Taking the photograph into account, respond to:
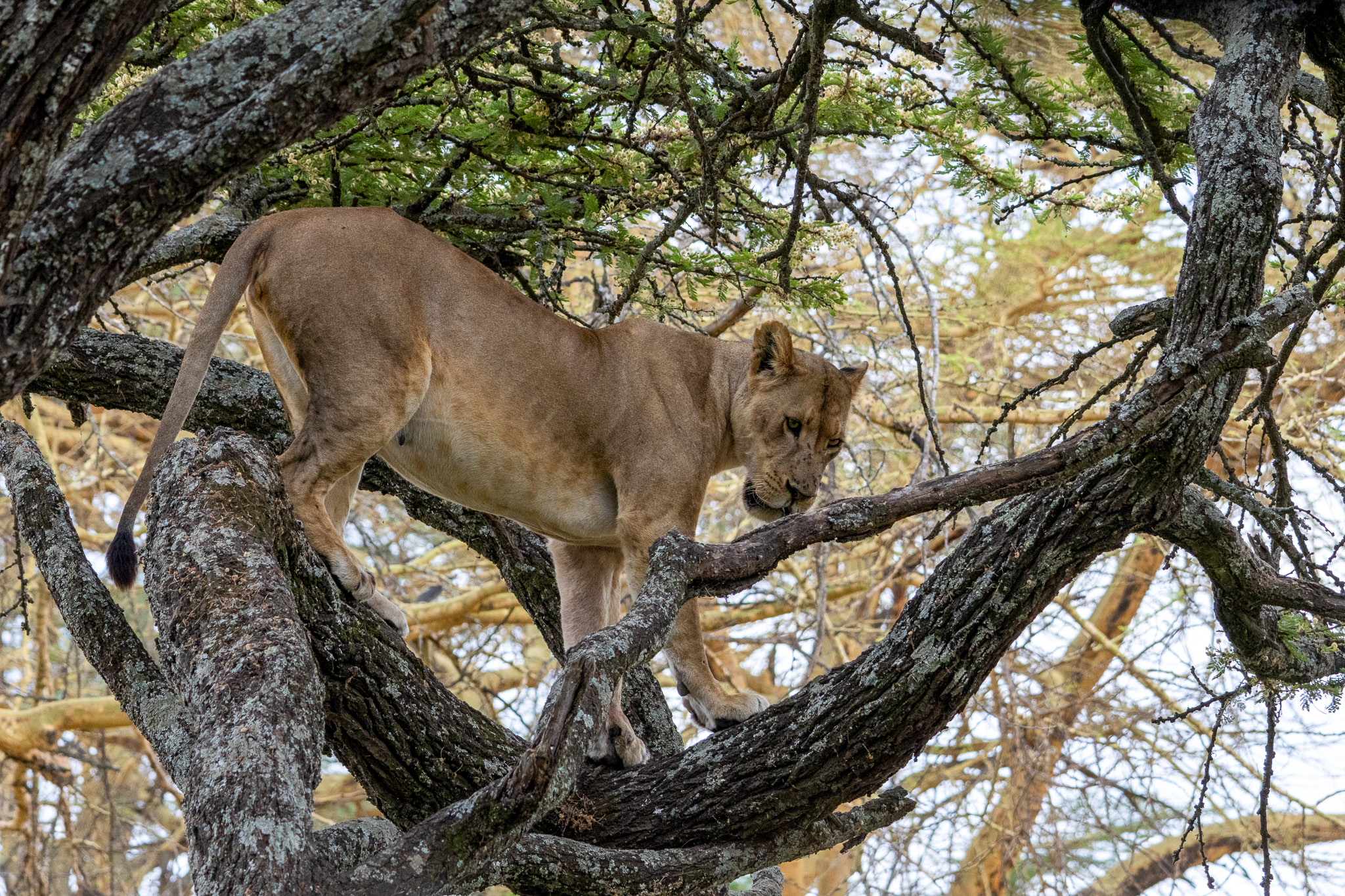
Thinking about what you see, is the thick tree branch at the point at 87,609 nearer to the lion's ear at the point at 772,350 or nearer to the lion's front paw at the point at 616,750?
the lion's front paw at the point at 616,750

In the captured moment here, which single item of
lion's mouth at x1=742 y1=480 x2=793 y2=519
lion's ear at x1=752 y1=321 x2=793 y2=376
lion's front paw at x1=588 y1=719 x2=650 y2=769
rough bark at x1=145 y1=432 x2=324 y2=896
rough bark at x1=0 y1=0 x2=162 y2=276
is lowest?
rough bark at x1=145 y1=432 x2=324 y2=896

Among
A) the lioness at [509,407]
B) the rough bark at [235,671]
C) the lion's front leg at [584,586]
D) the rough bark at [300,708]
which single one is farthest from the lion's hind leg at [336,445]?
the lion's front leg at [584,586]

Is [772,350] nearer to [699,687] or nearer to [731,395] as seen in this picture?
[731,395]

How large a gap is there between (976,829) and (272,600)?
7517 millimetres

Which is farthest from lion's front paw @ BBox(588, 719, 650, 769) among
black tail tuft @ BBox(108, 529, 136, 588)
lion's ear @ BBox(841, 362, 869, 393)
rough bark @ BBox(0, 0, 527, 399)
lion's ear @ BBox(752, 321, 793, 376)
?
rough bark @ BBox(0, 0, 527, 399)

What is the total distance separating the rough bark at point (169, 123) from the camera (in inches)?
75.2

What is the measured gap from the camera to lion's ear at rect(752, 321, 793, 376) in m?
4.83

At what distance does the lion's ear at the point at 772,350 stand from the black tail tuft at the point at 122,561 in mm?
2359

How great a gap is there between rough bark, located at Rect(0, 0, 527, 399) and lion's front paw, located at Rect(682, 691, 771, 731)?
2715 mm

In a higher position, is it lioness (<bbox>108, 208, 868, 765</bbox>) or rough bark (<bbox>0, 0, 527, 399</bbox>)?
lioness (<bbox>108, 208, 868, 765</bbox>)

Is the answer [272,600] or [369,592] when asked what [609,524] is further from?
[272,600]

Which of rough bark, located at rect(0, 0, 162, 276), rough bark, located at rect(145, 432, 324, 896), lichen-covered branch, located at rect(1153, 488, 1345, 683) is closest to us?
rough bark, located at rect(0, 0, 162, 276)

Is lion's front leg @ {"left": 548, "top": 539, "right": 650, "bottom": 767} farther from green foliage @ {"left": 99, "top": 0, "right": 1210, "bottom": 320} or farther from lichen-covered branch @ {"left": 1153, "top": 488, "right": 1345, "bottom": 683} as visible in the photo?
lichen-covered branch @ {"left": 1153, "top": 488, "right": 1345, "bottom": 683}

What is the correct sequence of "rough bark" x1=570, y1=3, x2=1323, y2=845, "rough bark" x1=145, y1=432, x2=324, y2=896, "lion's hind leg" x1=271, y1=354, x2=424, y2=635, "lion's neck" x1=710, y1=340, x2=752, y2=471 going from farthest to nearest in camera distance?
"lion's neck" x1=710, y1=340, x2=752, y2=471
"lion's hind leg" x1=271, y1=354, x2=424, y2=635
"rough bark" x1=570, y1=3, x2=1323, y2=845
"rough bark" x1=145, y1=432, x2=324, y2=896
